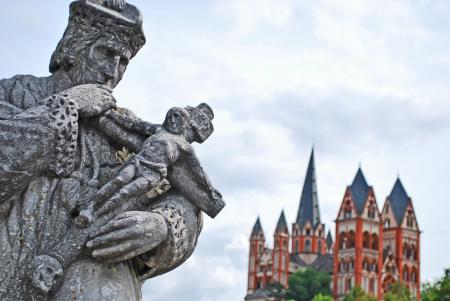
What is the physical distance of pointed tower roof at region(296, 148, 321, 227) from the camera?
4407 inches

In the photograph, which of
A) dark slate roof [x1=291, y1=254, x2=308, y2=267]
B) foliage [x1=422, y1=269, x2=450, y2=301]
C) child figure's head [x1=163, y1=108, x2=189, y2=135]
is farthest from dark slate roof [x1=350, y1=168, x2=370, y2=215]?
child figure's head [x1=163, y1=108, x2=189, y2=135]

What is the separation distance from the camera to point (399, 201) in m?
102

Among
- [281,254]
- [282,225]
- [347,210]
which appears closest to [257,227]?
[282,225]

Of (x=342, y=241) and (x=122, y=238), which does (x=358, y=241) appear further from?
(x=122, y=238)

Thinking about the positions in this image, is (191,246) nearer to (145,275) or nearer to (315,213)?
(145,275)

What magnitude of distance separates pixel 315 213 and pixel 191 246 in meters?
110

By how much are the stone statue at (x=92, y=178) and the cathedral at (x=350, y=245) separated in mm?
88606

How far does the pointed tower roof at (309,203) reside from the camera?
111938 millimetres

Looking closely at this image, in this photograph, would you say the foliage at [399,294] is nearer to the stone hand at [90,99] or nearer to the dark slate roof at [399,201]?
the dark slate roof at [399,201]

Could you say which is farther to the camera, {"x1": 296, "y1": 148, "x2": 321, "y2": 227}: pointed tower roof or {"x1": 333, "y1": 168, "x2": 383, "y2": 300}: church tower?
{"x1": 296, "y1": 148, "x2": 321, "y2": 227}: pointed tower roof

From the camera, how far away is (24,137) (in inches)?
149

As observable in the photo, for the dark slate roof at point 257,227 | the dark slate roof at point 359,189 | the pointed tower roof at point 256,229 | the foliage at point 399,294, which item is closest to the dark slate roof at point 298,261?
the pointed tower roof at point 256,229

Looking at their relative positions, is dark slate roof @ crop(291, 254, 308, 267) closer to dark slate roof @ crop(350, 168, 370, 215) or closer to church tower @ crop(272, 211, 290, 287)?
church tower @ crop(272, 211, 290, 287)

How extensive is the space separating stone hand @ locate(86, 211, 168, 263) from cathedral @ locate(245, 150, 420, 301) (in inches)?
3501
